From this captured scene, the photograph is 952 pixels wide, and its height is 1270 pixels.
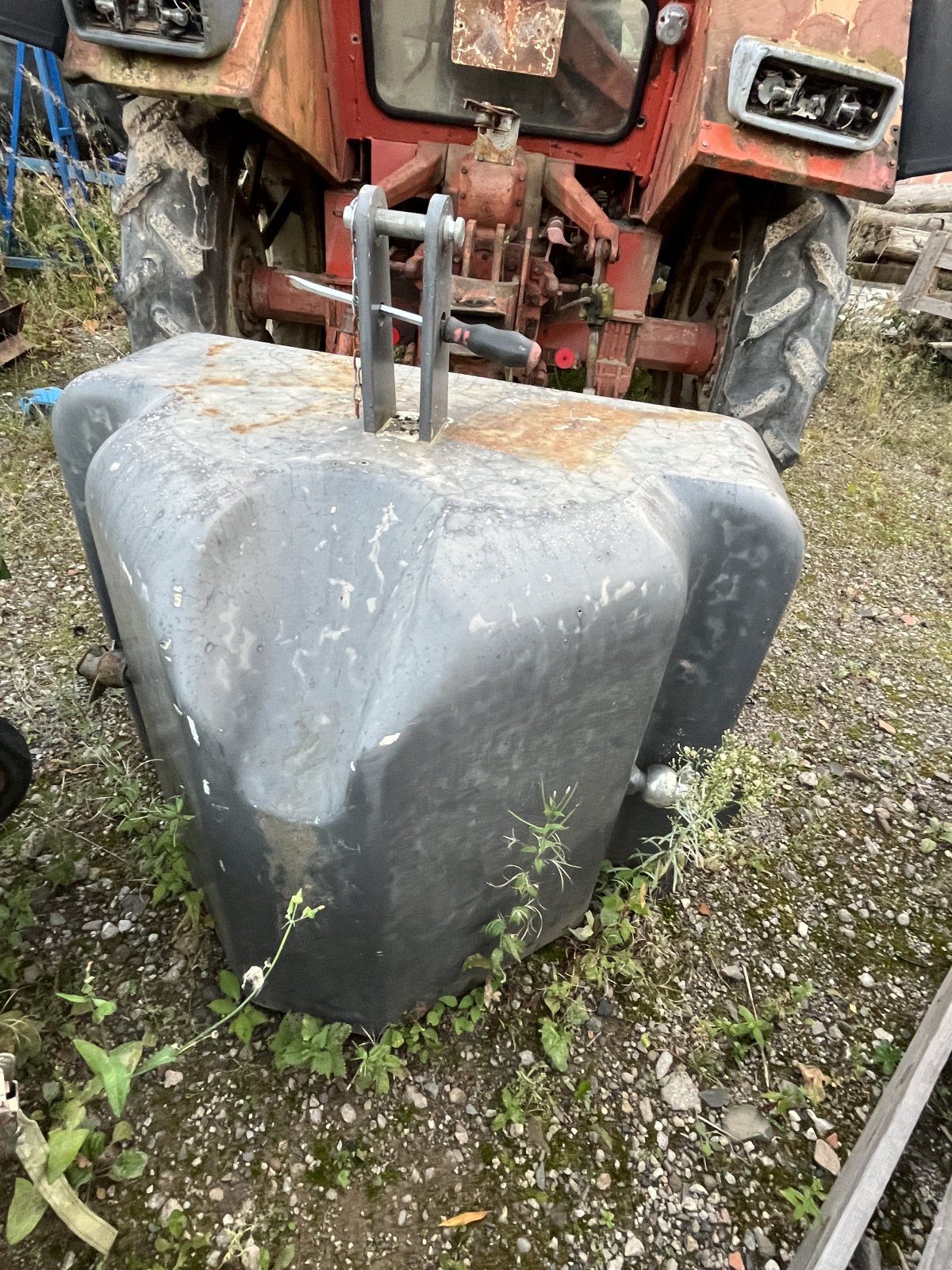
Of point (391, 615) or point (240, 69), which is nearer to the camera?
point (391, 615)

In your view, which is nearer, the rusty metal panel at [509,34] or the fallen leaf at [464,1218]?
the fallen leaf at [464,1218]

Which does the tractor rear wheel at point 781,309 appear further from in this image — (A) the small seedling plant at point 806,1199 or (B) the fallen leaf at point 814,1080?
(A) the small seedling plant at point 806,1199

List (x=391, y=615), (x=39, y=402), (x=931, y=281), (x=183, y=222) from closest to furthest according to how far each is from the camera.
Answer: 1. (x=391, y=615)
2. (x=183, y=222)
3. (x=39, y=402)
4. (x=931, y=281)

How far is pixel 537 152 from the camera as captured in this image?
105 inches

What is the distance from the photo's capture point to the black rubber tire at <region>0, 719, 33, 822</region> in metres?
1.57

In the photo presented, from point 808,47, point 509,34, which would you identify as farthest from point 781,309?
point 509,34

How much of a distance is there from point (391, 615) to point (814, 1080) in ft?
4.30

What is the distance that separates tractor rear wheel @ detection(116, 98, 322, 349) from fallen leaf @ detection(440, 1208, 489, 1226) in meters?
2.29

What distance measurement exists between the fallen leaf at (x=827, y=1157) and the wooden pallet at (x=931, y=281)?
5399 mm

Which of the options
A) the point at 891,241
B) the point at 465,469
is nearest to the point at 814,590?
the point at 465,469

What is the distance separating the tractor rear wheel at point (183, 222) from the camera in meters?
2.23

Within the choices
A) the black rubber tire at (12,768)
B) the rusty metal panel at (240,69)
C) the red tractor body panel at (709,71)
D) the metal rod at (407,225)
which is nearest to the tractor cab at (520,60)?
the red tractor body panel at (709,71)

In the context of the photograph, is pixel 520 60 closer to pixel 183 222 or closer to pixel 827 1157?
pixel 183 222

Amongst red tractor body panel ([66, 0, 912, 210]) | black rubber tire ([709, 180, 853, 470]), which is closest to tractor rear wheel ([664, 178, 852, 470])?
black rubber tire ([709, 180, 853, 470])
